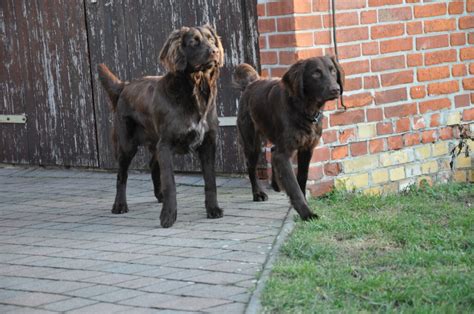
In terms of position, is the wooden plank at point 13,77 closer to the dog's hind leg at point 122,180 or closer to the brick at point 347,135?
the dog's hind leg at point 122,180

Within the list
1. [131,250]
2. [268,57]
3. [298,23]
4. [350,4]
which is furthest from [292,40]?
[131,250]

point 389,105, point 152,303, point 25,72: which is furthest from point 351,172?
point 25,72

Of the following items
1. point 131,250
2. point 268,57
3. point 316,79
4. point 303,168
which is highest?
point 268,57

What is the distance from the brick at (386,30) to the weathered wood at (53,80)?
3.21 meters

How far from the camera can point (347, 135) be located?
7.52m

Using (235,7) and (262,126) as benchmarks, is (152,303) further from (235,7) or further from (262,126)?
(235,7)

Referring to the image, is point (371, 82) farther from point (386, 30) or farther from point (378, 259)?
point (378, 259)

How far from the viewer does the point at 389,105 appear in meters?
7.75

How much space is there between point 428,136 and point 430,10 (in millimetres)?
1076

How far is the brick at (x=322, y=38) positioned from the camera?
7317mm

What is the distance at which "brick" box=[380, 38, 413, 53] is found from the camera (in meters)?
7.68

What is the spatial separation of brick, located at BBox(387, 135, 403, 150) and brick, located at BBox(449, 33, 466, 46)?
1.01 meters

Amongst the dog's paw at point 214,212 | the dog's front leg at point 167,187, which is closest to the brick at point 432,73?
the dog's paw at point 214,212

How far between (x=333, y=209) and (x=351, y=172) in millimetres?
803
